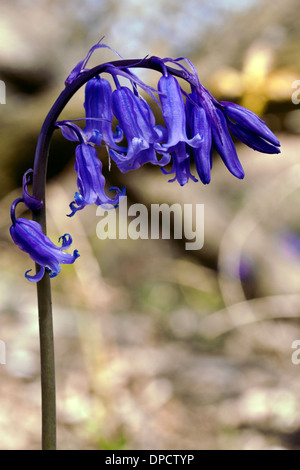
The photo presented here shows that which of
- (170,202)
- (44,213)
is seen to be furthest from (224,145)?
(170,202)

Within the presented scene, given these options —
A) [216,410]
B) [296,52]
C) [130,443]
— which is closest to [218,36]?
[296,52]

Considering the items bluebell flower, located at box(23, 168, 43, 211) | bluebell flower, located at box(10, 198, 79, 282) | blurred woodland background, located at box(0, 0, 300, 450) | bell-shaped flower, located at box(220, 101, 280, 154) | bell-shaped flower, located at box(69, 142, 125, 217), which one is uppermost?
blurred woodland background, located at box(0, 0, 300, 450)

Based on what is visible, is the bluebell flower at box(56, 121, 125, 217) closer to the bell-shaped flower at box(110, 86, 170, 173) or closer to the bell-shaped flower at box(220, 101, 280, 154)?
the bell-shaped flower at box(110, 86, 170, 173)

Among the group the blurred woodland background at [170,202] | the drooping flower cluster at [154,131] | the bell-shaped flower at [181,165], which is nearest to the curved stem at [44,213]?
the drooping flower cluster at [154,131]

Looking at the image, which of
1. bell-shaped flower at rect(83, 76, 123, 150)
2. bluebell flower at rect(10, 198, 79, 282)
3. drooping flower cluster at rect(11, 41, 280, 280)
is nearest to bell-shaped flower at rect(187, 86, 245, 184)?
drooping flower cluster at rect(11, 41, 280, 280)

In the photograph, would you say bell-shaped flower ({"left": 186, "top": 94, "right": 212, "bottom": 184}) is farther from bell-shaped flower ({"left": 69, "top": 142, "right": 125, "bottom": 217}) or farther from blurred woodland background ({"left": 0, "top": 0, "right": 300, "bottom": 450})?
blurred woodland background ({"left": 0, "top": 0, "right": 300, "bottom": 450})

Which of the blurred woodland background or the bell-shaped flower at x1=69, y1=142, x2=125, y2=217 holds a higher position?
the blurred woodland background

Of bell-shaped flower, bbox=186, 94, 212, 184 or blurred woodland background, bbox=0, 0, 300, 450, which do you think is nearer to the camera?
bell-shaped flower, bbox=186, 94, 212, 184
